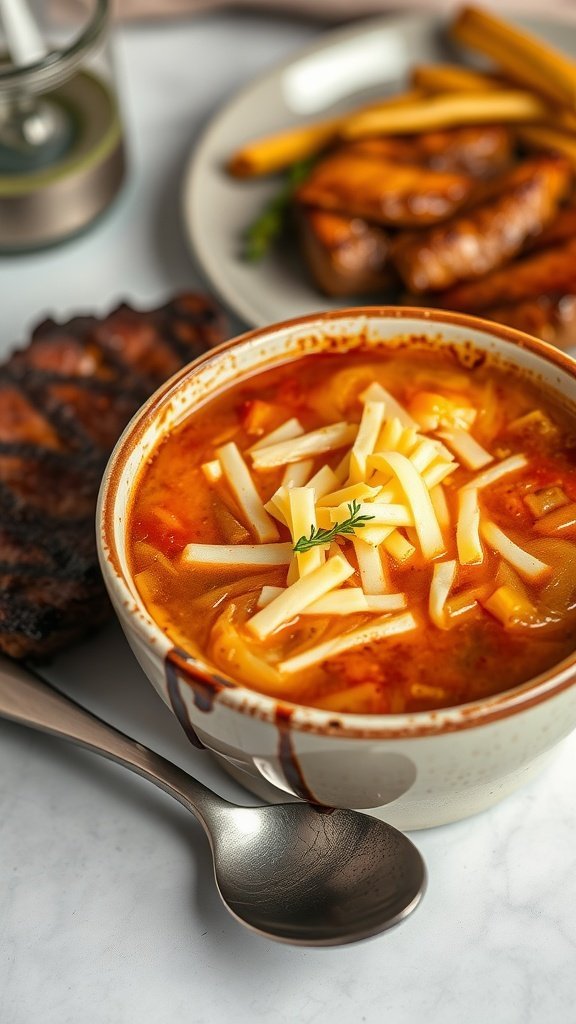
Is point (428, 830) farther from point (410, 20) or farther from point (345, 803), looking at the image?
point (410, 20)

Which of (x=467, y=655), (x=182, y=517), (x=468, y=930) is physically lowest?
(x=468, y=930)

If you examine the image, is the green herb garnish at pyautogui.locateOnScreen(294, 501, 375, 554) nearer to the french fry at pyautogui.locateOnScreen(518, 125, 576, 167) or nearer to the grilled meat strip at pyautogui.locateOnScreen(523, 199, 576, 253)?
the grilled meat strip at pyautogui.locateOnScreen(523, 199, 576, 253)

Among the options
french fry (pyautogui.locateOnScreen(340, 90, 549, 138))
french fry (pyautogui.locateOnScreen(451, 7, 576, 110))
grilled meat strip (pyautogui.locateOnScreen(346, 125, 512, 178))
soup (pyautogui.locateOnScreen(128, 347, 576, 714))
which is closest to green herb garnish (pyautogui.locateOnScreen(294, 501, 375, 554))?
soup (pyautogui.locateOnScreen(128, 347, 576, 714))

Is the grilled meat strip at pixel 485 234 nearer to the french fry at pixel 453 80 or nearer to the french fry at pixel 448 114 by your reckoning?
the french fry at pixel 448 114

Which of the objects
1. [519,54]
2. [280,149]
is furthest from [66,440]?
[519,54]

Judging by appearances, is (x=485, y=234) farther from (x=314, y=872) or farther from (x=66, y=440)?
(x=314, y=872)

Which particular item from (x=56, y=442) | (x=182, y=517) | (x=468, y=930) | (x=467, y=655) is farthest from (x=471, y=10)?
(x=468, y=930)

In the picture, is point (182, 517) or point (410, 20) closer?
point (182, 517)
